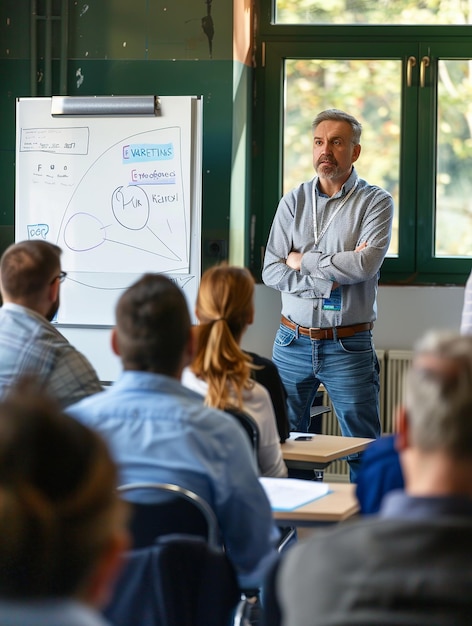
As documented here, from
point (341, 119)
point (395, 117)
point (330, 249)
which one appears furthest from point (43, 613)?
point (395, 117)

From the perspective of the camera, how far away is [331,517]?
7.53 ft

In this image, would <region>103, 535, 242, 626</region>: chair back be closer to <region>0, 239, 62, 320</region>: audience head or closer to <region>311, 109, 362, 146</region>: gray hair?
<region>0, 239, 62, 320</region>: audience head

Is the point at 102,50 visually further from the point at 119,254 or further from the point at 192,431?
the point at 192,431

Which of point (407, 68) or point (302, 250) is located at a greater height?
point (407, 68)

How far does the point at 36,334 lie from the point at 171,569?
3.99ft

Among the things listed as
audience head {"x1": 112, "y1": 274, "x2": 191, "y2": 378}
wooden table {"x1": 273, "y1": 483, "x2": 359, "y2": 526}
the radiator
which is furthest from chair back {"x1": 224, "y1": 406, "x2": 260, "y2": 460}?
the radiator

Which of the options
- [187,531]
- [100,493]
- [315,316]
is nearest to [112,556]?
[100,493]

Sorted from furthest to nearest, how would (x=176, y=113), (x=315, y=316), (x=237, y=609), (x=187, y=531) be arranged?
(x=176, y=113)
(x=315, y=316)
(x=237, y=609)
(x=187, y=531)

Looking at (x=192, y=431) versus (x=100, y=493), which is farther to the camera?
(x=192, y=431)

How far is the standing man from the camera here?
4.32m

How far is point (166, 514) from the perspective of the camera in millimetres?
1816

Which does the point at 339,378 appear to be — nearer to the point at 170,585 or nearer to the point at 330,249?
the point at 330,249

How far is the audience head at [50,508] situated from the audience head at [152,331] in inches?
44.8

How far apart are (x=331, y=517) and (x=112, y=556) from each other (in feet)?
4.63
